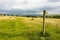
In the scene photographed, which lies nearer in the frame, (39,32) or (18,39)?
(18,39)

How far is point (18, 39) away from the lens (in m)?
37.1

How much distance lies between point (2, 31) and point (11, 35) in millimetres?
4214

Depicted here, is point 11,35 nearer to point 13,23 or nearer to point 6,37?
point 6,37

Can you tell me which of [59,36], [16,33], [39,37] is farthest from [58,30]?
[16,33]

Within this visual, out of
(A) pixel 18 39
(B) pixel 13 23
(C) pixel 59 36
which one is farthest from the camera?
(B) pixel 13 23

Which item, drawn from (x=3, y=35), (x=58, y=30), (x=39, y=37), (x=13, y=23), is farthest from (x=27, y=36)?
(x=13, y=23)

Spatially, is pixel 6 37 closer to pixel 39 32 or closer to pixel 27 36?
pixel 27 36

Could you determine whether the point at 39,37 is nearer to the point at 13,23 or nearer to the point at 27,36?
the point at 27,36

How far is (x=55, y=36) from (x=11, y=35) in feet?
32.5

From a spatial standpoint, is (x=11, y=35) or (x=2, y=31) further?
(x=2, y=31)

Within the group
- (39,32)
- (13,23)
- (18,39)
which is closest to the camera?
(18,39)

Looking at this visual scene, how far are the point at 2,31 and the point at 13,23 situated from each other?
30.8 feet

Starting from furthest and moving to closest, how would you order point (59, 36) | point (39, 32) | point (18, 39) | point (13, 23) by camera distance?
point (13, 23) → point (39, 32) → point (59, 36) → point (18, 39)

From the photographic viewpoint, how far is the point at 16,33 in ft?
137
